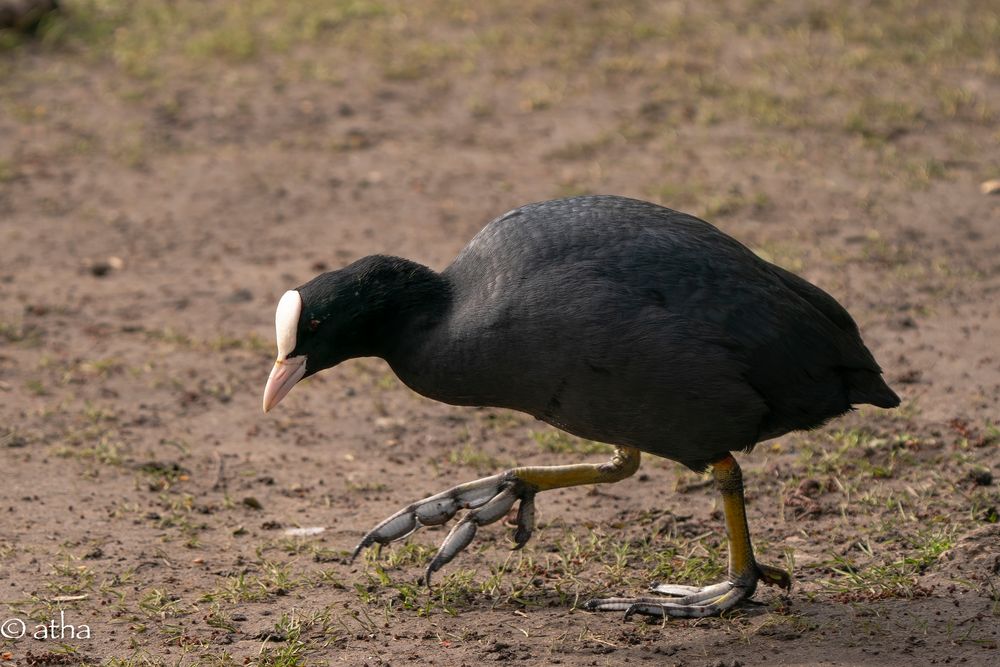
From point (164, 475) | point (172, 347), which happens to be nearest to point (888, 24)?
point (172, 347)

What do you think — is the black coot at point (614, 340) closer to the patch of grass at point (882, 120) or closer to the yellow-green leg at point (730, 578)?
the yellow-green leg at point (730, 578)

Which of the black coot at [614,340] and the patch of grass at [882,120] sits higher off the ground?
the patch of grass at [882,120]

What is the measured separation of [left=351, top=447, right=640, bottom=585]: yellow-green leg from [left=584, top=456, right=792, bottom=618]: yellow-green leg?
1.30 feet

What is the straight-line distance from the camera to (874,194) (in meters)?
7.48

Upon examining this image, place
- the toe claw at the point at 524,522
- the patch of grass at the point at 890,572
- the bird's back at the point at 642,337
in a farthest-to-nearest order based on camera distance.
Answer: the toe claw at the point at 524,522 < the patch of grass at the point at 890,572 < the bird's back at the point at 642,337

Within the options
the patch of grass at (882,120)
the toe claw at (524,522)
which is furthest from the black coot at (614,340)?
the patch of grass at (882,120)

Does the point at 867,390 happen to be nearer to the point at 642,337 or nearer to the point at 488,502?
the point at 642,337

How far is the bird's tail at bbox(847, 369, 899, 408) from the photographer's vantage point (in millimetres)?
4211

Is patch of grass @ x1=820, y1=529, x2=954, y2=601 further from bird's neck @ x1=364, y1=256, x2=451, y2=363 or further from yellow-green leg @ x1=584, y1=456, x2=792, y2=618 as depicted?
bird's neck @ x1=364, y1=256, x2=451, y2=363

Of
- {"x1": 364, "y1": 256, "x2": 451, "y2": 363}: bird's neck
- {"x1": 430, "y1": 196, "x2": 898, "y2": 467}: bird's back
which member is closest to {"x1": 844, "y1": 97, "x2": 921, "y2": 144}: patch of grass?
{"x1": 430, "y1": 196, "x2": 898, "y2": 467}: bird's back

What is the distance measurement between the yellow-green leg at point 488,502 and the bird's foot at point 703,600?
448 mm

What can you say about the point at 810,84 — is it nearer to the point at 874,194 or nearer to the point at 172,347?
the point at 874,194

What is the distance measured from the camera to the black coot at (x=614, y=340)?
3865 mm

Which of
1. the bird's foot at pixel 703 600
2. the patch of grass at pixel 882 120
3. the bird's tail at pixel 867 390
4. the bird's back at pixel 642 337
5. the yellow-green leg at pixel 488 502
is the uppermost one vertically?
the patch of grass at pixel 882 120
